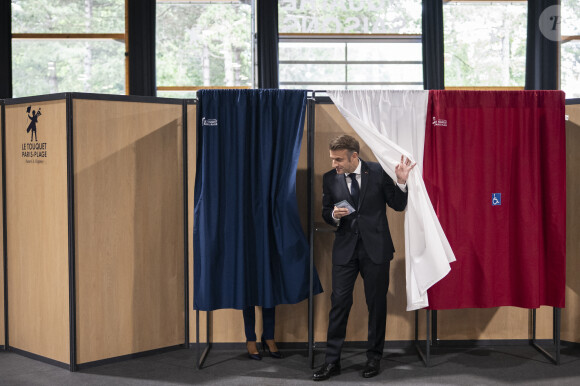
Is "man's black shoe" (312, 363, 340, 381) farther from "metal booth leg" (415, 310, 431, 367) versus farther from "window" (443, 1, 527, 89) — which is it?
"window" (443, 1, 527, 89)

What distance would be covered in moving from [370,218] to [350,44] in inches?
121

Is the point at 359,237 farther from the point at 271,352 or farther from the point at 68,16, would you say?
the point at 68,16

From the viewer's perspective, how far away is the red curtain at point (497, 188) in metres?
3.64

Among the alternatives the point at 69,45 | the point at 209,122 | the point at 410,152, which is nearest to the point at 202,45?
the point at 69,45

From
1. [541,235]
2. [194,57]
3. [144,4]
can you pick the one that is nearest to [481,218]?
[541,235]

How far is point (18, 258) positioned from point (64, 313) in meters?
0.63

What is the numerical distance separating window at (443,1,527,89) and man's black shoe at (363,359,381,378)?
3358 mm

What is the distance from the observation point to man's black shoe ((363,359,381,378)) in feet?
11.5

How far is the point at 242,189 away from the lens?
3.61m

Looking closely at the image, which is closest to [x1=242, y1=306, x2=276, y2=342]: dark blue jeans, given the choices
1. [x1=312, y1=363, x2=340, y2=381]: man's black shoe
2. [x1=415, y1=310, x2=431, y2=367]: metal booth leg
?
[x1=312, y1=363, x2=340, y2=381]: man's black shoe

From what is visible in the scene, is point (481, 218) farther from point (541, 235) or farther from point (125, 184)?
point (125, 184)

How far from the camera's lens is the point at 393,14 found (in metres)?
5.86

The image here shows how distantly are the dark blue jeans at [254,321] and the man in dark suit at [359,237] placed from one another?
0.53 metres

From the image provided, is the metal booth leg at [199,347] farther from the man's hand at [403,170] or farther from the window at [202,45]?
the window at [202,45]
